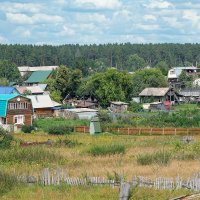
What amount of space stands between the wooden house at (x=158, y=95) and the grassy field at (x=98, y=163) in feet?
142

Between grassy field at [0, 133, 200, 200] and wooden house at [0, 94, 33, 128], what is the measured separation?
17926 millimetres

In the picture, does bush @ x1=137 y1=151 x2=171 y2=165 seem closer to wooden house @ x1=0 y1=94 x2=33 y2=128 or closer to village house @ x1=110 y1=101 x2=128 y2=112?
wooden house @ x1=0 y1=94 x2=33 y2=128

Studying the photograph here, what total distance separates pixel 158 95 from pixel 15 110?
29.6 m

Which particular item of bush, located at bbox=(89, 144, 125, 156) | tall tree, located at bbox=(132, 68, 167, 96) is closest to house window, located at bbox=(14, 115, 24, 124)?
bush, located at bbox=(89, 144, 125, 156)

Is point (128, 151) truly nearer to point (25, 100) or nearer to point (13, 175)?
point (13, 175)

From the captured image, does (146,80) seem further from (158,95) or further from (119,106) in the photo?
(119,106)

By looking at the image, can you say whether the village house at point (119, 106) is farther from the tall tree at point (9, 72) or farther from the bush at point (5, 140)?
the tall tree at point (9, 72)

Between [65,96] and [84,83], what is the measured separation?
11.0 feet

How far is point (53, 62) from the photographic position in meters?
182

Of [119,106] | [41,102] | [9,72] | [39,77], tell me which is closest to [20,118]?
[41,102]

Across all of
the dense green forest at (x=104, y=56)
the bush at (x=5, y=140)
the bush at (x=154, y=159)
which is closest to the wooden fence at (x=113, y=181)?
the bush at (x=154, y=159)

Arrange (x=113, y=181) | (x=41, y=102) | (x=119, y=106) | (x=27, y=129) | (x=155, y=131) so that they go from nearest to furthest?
1. (x=113, y=181)
2. (x=155, y=131)
3. (x=27, y=129)
4. (x=41, y=102)
5. (x=119, y=106)

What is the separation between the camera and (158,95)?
83.9 m

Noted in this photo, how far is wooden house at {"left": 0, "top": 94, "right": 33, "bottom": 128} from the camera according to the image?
58588 millimetres
